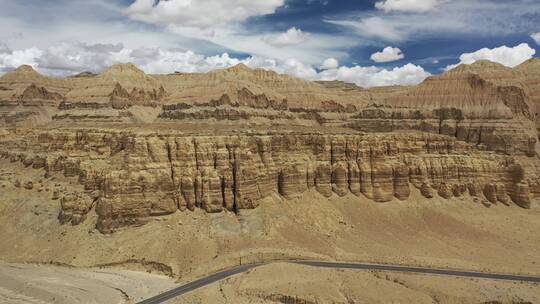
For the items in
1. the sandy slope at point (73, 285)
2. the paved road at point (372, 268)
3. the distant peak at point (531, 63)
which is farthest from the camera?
the distant peak at point (531, 63)

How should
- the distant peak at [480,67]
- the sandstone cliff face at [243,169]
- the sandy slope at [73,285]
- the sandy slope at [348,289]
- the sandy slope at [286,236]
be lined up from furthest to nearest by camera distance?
the distant peak at [480,67] < the sandstone cliff face at [243,169] < the sandy slope at [286,236] < the sandy slope at [73,285] < the sandy slope at [348,289]

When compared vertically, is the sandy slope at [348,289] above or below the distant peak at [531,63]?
below

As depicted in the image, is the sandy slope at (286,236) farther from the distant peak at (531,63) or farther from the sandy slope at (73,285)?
the distant peak at (531,63)

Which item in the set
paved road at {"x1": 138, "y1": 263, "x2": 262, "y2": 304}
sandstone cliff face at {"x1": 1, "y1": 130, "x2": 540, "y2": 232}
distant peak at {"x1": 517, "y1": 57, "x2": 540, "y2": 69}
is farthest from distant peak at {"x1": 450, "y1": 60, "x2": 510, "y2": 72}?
paved road at {"x1": 138, "y1": 263, "x2": 262, "y2": 304}

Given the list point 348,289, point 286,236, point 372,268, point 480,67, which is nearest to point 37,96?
point 286,236

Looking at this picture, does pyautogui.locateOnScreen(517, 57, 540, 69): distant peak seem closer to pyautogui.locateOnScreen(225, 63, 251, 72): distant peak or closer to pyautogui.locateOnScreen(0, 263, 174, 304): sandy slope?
pyautogui.locateOnScreen(225, 63, 251, 72): distant peak

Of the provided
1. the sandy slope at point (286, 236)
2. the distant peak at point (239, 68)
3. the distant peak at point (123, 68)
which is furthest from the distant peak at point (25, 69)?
the sandy slope at point (286, 236)

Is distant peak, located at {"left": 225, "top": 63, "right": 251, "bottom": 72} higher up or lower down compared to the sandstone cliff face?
higher up

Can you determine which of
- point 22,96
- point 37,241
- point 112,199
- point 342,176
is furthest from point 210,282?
point 22,96

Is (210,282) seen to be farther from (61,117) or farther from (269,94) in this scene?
(61,117)
